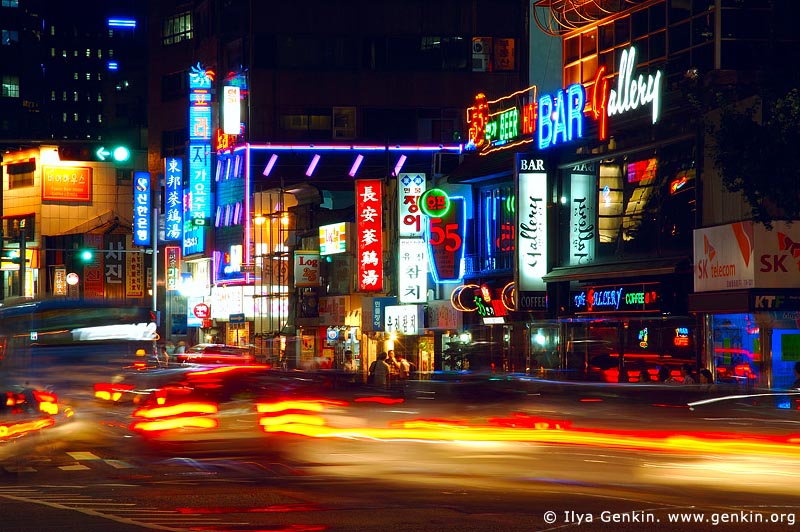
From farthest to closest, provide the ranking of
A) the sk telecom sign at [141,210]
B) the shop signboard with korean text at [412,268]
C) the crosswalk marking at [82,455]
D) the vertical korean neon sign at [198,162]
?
1. the sk telecom sign at [141,210]
2. the vertical korean neon sign at [198,162]
3. the shop signboard with korean text at [412,268]
4. the crosswalk marking at [82,455]

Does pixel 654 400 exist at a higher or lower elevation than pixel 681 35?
lower

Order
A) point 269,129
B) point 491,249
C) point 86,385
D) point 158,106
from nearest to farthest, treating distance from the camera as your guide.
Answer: point 86,385, point 491,249, point 269,129, point 158,106

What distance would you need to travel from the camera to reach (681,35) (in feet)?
101

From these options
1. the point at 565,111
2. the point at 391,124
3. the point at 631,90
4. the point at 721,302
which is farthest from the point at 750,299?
the point at 391,124

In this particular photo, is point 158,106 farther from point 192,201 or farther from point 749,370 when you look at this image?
point 749,370

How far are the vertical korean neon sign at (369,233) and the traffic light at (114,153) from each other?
21.3 meters

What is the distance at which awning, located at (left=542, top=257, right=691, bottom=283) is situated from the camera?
96.3 feet

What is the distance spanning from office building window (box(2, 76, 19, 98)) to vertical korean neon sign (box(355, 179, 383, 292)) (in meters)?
115

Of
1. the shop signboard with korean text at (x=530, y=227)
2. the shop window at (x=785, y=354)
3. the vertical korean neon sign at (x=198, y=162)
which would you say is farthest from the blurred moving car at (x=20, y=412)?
the vertical korean neon sign at (x=198, y=162)

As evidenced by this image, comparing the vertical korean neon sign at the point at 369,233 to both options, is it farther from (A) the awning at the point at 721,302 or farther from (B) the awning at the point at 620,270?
(A) the awning at the point at 721,302

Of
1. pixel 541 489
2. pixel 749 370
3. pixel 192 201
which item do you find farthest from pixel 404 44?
pixel 541 489

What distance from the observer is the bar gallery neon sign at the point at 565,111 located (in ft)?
99.4

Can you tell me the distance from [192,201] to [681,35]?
129 ft

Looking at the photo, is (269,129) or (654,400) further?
(269,129)
